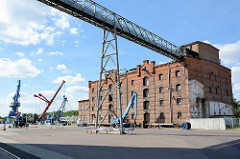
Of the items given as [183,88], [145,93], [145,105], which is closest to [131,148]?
[183,88]

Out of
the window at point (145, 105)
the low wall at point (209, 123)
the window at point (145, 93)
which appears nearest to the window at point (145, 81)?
the window at point (145, 93)

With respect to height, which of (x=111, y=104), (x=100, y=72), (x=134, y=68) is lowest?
(x=111, y=104)

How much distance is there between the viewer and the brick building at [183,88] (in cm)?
3238

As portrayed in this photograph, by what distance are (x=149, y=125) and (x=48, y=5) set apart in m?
25.3

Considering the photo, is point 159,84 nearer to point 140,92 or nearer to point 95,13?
point 140,92

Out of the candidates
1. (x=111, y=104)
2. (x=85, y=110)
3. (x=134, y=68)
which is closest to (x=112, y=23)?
(x=134, y=68)

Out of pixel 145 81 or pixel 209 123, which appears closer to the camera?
pixel 209 123

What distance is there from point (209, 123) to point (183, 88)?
22.6 feet

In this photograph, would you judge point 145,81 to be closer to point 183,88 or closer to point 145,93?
point 145,93

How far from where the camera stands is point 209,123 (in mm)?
28000

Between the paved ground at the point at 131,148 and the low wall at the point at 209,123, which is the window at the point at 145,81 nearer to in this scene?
the low wall at the point at 209,123

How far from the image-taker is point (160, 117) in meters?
35.0

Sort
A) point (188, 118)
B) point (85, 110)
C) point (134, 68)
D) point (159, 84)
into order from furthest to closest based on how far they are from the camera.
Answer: point (85, 110) < point (134, 68) < point (159, 84) < point (188, 118)

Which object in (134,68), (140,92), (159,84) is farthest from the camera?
(134,68)
